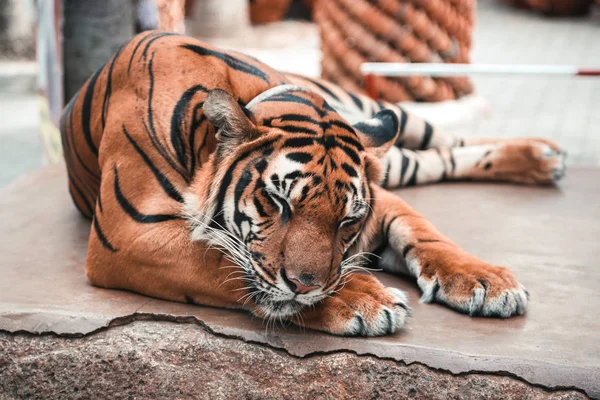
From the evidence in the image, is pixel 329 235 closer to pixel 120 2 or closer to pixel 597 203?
pixel 597 203

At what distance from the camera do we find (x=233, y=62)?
8.96ft

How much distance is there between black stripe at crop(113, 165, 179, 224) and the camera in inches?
99.8

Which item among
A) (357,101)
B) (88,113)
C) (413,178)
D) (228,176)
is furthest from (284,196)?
(413,178)

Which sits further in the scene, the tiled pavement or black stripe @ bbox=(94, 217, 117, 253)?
the tiled pavement

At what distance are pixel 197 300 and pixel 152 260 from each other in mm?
183

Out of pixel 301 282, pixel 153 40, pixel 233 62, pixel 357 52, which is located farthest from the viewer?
pixel 357 52

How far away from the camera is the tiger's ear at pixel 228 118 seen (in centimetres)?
225

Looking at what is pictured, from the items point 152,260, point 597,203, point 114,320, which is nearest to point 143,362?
point 114,320

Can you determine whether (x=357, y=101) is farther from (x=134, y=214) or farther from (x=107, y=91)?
(x=134, y=214)

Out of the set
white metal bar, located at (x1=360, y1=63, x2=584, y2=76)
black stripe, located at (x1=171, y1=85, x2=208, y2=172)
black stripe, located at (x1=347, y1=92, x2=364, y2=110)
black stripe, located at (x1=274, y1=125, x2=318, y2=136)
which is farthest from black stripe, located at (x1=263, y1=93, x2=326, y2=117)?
white metal bar, located at (x1=360, y1=63, x2=584, y2=76)

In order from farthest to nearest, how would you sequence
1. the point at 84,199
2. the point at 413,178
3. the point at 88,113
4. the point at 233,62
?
the point at 413,178 → the point at 84,199 → the point at 88,113 → the point at 233,62

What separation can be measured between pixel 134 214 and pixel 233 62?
601 mm

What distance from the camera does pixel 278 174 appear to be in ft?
7.35

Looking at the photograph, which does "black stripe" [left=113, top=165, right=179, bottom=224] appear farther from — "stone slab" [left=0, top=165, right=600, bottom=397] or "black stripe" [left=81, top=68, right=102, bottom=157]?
"black stripe" [left=81, top=68, right=102, bottom=157]
